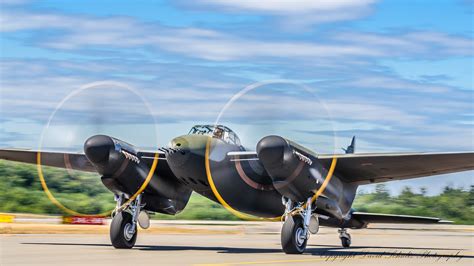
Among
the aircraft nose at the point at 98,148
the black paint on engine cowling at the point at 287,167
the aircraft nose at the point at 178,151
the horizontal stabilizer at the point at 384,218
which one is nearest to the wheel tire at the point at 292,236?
the black paint on engine cowling at the point at 287,167

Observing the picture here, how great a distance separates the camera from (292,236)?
23.9 meters

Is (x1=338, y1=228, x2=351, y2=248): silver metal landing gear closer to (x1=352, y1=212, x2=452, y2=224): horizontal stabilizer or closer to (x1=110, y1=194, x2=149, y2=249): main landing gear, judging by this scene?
(x1=352, y1=212, x2=452, y2=224): horizontal stabilizer

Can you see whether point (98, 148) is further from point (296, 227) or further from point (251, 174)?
point (296, 227)

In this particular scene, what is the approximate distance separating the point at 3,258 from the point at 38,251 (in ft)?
10.6

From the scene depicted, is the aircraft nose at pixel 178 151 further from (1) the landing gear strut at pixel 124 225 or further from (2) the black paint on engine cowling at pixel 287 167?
(1) the landing gear strut at pixel 124 225

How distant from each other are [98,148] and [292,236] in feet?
22.7

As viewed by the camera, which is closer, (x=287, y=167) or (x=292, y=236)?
(x=287, y=167)

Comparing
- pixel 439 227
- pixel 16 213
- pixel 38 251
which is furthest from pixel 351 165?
pixel 439 227

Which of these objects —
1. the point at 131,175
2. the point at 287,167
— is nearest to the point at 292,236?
the point at 287,167

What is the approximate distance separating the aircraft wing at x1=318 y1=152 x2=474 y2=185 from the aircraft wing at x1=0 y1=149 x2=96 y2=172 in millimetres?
9218

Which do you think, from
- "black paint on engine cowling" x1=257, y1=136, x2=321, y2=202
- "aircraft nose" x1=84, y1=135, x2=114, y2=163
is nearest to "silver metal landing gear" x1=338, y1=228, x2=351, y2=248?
"black paint on engine cowling" x1=257, y1=136, x2=321, y2=202

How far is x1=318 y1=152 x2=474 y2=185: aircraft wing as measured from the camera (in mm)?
24297

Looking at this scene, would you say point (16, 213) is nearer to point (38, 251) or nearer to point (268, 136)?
point (38, 251)

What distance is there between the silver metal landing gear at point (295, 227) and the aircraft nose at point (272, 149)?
2186 mm
